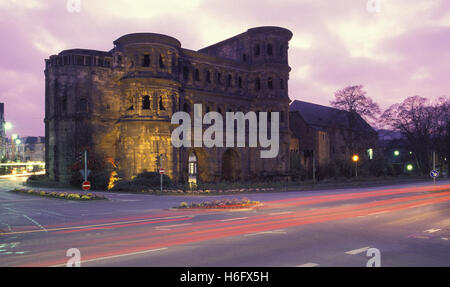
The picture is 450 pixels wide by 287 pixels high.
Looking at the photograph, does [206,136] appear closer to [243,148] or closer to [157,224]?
[243,148]

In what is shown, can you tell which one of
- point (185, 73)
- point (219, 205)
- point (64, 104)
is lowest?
point (219, 205)

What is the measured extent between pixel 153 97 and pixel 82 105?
31.9 feet

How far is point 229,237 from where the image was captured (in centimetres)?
1205

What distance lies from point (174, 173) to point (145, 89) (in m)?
9.45

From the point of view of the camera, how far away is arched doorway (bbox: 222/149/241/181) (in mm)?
49438

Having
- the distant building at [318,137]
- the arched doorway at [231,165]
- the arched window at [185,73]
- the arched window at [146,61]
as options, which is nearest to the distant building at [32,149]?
the distant building at [318,137]

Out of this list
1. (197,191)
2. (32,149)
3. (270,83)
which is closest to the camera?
(197,191)

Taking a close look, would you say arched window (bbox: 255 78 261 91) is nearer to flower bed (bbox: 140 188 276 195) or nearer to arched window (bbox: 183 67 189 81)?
arched window (bbox: 183 67 189 81)

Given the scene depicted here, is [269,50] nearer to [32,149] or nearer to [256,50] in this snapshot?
[256,50]

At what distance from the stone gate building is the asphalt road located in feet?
70.5

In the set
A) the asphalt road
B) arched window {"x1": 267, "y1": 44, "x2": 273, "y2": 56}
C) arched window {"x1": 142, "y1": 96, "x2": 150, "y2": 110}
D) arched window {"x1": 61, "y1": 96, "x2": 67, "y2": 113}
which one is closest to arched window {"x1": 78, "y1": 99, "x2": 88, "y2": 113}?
arched window {"x1": 61, "y1": 96, "x2": 67, "y2": 113}

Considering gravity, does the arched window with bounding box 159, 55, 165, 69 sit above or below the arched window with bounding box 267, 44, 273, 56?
below

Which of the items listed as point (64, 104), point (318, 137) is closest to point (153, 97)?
point (64, 104)

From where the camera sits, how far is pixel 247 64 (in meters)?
50.9
